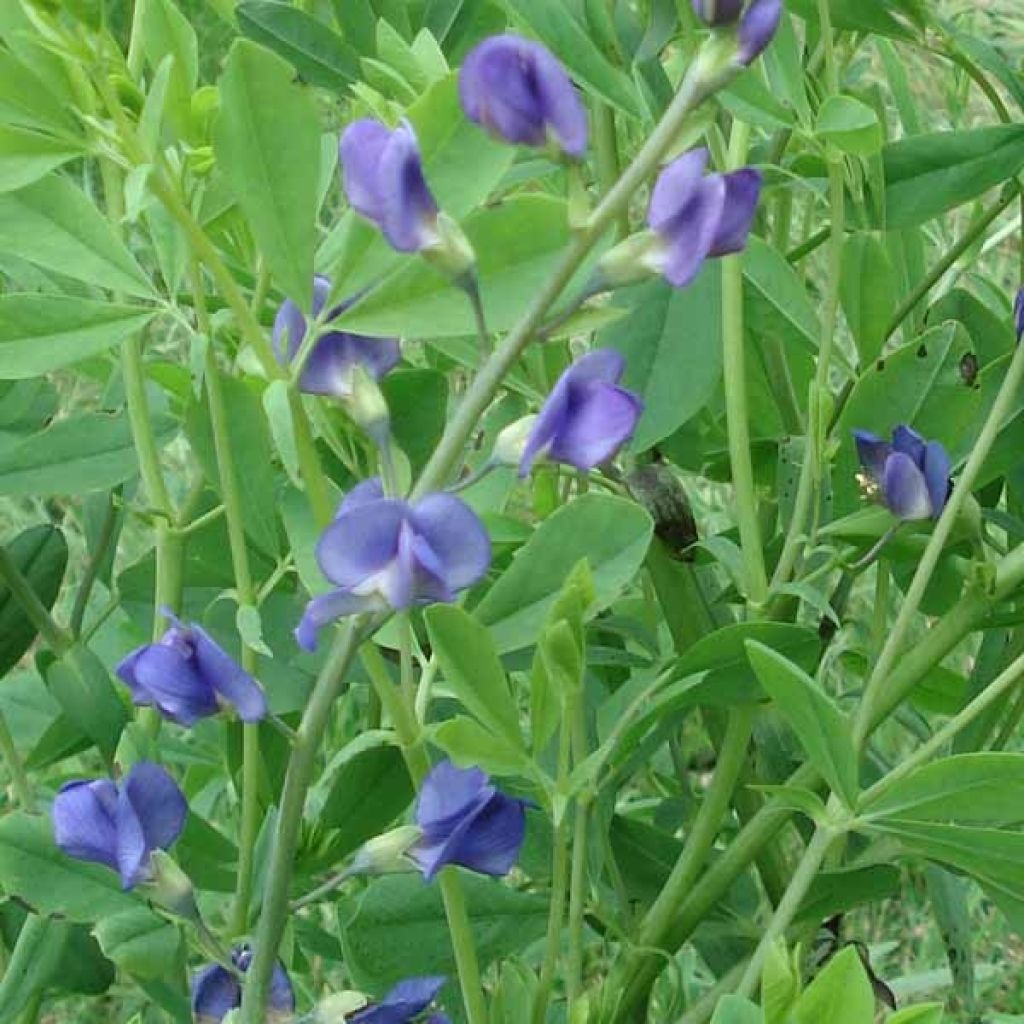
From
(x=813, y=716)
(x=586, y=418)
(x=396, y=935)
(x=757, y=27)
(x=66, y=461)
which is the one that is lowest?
(x=396, y=935)

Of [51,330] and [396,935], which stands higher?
[51,330]

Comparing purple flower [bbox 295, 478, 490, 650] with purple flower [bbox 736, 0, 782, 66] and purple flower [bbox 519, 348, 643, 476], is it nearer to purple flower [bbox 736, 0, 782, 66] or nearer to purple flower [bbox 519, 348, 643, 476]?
purple flower [bbox 519, 348, 643, 476]

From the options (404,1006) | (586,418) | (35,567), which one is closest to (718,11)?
(586,418)

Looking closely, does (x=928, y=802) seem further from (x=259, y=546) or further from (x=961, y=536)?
(x=259, y=546)

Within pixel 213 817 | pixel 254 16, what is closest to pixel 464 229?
pixel 254 16

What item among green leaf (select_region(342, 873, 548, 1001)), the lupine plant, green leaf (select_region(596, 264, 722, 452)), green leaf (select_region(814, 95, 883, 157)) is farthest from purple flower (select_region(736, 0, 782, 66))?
green leaf (select_region(342, 873, 548, 1001))

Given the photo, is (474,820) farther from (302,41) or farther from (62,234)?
(302,41)
